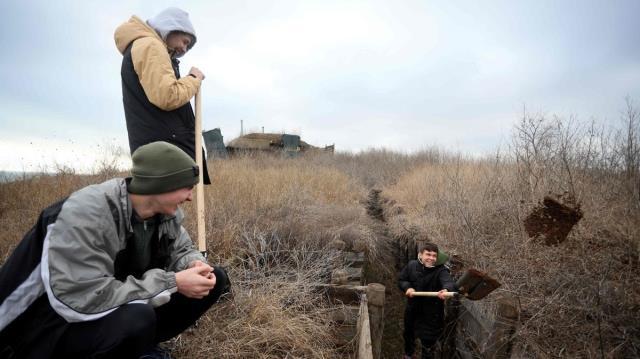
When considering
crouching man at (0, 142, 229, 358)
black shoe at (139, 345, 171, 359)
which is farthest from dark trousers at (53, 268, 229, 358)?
black shoe at (139, 345, 171, 359)

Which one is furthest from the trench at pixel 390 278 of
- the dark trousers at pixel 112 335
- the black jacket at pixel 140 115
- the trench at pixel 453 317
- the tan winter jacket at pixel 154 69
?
the tan winter jacket at pixel 154 69

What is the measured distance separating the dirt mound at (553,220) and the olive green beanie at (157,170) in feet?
10.4

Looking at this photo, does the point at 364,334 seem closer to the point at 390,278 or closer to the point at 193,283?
the point at 193,283

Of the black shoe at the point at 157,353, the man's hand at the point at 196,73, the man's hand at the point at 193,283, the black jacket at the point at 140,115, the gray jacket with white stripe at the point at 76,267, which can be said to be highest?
the man's hand at the point at 196,73

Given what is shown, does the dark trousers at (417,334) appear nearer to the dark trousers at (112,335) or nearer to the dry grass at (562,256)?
the dry grass at (562,256)

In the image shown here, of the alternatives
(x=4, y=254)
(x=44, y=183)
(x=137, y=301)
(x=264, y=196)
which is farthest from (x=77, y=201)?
(x=44, y=183)

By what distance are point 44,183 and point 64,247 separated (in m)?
5.61

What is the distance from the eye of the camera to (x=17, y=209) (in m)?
4.99

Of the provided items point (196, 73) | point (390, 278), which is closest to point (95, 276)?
point (196, 73)

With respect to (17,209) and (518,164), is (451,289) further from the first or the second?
(17,209)

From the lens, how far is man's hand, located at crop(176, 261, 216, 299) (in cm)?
166

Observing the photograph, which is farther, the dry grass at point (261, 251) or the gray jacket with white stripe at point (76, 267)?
the dry grass at point (261, 251)

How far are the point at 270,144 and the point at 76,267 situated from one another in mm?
14616

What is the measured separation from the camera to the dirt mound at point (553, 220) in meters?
3.17
